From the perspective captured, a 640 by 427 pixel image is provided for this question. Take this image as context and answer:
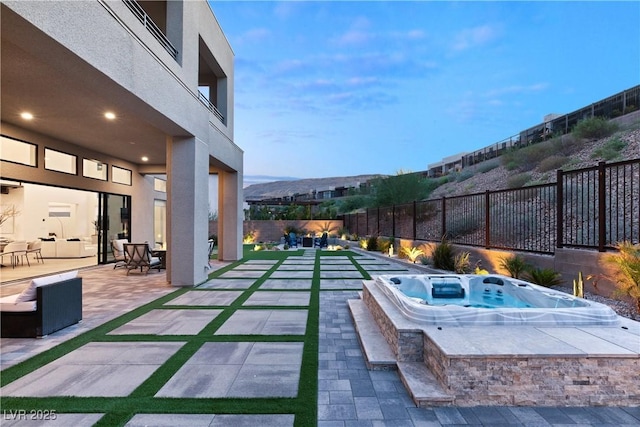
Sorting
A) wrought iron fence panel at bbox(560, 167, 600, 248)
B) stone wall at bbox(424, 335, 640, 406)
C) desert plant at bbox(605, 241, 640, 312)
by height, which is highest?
wrought iron fence panel at bbox(560, 167, 600, 248)

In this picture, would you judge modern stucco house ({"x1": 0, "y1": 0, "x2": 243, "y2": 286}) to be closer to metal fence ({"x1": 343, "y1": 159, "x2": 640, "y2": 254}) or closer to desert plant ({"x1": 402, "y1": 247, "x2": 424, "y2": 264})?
desert plant ({"x1": 402, "y1": 247, "x2": 424, "y2": 264})

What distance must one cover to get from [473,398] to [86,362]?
3.77 m

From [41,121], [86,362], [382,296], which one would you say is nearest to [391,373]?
[382,296]

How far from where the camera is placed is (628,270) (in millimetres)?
4156

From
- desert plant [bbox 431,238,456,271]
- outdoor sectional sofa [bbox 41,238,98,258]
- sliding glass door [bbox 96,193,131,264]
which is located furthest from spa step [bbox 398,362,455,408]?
outdoor sectional sofa [bbox 41,238,98,258]

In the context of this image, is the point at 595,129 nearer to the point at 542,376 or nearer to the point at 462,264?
the point at 462,264

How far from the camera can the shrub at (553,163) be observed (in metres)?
16.7

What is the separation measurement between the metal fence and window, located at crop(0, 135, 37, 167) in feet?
37.4

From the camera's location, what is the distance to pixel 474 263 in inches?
319

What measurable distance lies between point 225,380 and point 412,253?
8.52 metres

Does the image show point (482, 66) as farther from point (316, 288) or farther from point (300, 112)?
point (316, 288)

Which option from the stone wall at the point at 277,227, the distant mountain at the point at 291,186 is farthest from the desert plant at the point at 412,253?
the distant mountain at the point at 291,186

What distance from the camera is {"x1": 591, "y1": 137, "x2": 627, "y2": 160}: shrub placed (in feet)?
46.1

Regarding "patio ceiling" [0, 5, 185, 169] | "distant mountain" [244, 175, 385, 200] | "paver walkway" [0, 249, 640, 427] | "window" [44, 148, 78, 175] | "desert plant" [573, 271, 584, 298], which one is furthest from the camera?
"distant mountain" [244, 175, 385, 200]
